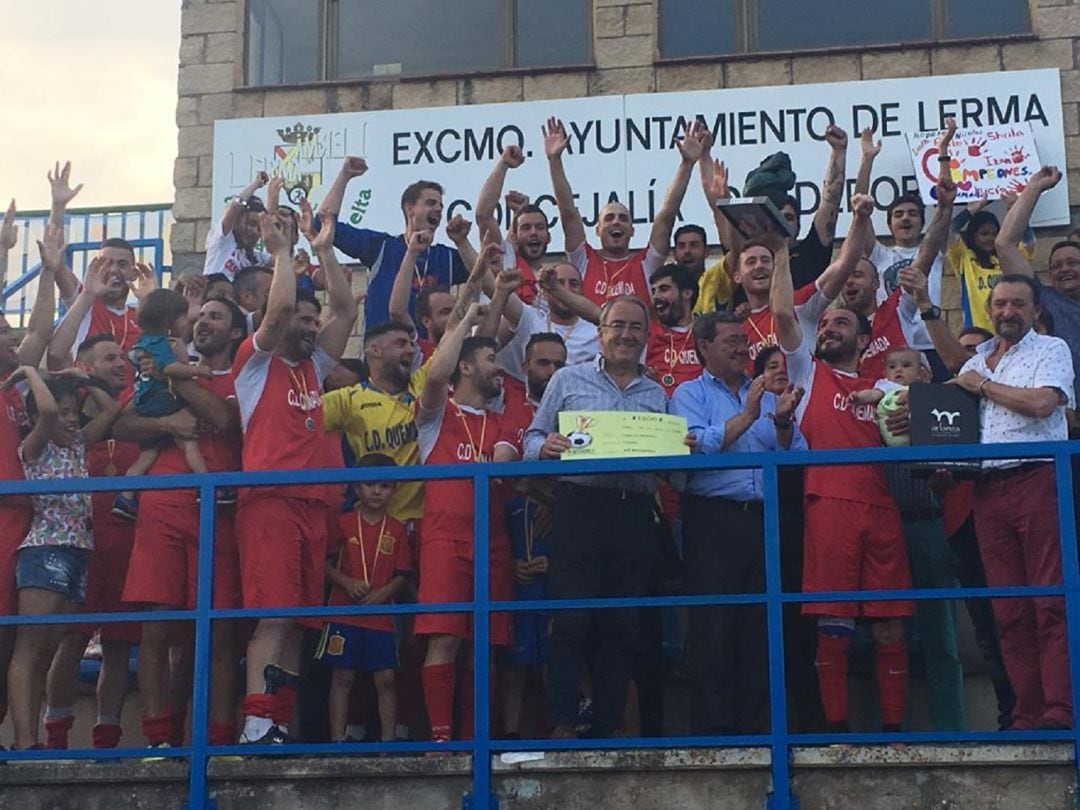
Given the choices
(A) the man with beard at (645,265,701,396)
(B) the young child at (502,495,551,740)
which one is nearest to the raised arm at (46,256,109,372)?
(B) the young child at (502,495,551,740)

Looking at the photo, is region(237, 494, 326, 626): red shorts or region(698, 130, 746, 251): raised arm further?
region(698, 130, 746, 251): raised arm

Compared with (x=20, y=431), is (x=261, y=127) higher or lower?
higher

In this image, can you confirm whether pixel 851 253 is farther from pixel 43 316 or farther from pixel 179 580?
pixel 43 316

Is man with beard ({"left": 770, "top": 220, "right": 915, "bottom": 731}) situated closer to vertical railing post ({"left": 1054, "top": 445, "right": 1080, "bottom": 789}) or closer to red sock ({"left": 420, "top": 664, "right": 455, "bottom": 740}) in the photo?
vertical railing post ({"left": 1054, "top": 445, "right": 1080, "bottom": 789})

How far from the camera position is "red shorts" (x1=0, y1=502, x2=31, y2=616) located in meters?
7.30

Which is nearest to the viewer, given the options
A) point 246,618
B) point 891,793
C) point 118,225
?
point 891,793

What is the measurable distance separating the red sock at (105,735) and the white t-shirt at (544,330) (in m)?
2.54

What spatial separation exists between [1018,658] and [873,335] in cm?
231

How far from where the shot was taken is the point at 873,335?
8.44 m

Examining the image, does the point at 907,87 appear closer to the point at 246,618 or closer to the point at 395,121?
the point at 395,121

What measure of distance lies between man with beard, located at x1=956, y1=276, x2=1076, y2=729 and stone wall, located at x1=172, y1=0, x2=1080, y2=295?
4511 mm

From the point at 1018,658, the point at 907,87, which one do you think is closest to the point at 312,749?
the point at 1018,658

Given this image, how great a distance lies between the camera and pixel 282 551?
275 inches

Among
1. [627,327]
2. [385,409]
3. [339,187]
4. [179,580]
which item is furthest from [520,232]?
[179,580]
